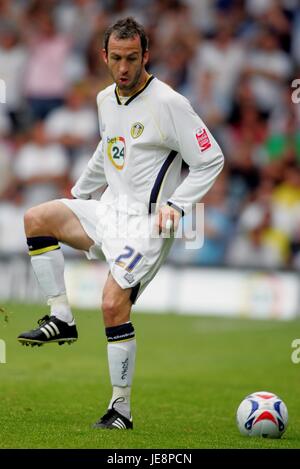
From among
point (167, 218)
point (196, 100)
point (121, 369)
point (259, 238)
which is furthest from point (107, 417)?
point (196, 100)

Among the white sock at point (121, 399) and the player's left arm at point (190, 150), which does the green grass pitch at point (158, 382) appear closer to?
the white sock at point (121, 399)

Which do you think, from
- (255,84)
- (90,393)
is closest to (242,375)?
(90,393)

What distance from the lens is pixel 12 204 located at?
65.9 feet

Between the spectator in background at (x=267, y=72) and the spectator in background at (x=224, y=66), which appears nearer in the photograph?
the spectator in background at (x=267, y=72)

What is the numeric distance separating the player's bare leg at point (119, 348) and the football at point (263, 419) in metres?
0.82

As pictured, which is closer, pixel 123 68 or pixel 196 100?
pixel 123 68

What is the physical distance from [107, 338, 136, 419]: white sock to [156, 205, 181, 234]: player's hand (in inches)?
33.6

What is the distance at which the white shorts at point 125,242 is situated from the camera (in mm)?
8055

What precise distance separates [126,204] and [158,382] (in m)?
3.80

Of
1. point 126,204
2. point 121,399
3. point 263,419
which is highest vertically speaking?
point 126,204

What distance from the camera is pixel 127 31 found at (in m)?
Answer: 7.96

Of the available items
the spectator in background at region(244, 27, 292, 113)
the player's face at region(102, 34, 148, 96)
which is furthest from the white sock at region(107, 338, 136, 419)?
the spectator in background at region(244, 27, 292, 113)

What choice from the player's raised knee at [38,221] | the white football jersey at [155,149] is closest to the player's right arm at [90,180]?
the white football jersey at [155,149]

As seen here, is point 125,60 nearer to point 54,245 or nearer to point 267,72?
point 54,245
